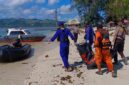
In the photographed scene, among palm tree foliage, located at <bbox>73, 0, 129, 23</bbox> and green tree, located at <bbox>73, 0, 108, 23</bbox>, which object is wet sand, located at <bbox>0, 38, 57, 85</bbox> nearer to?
palm tree foliage, located at <bbox>73, 0, 129, 23</bbox>

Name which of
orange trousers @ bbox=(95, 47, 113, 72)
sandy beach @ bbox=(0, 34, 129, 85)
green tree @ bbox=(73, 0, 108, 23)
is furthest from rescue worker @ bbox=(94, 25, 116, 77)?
green tree @ bbox=(73, 0, 108, 23)

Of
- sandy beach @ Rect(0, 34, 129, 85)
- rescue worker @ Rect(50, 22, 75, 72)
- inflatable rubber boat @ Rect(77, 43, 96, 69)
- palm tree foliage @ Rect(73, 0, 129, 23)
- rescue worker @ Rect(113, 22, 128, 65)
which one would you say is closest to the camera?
sandy beach @ Rect(0, 34, 129, 85)

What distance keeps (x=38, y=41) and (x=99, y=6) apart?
37.0 meters

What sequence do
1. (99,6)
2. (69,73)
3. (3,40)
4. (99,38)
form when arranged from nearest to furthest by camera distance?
(99,38) → (69,73) → (3,40) → (99,6)

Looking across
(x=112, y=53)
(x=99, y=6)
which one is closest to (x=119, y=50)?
(x=112, y=53)

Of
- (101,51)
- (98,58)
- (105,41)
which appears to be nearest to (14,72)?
(98,58)

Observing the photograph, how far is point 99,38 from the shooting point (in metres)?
12.1

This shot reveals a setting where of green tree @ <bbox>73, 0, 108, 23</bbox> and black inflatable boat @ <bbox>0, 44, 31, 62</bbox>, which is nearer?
black inflatable boat @ <bbox>0, 44, 31, 62</bbox>

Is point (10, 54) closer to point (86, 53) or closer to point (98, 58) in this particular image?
point (86, 53)

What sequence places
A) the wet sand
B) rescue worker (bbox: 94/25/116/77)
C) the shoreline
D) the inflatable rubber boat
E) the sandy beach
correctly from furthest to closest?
1. the inflatable rubber boat
2. the wet sand
3. rescue worker (bbox: 94/25/116/77)
4. the sandy beach
5. the shoreline

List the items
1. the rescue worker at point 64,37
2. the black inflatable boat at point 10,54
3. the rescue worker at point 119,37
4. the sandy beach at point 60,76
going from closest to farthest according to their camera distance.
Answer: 1. the sandy beach at point 60,76
2. the rescue worker at point 119,37
3. the rescue worker at point 64,37
4. the black inflatable boat at point 10,54

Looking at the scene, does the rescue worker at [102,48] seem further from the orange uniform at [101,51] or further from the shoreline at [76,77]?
the shoreline at [76,77]

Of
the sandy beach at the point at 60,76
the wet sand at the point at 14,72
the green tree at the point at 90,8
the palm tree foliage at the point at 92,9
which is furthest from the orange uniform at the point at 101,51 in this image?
the green tree at the point at 90,8

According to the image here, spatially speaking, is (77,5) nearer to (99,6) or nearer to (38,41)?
(99,6)
